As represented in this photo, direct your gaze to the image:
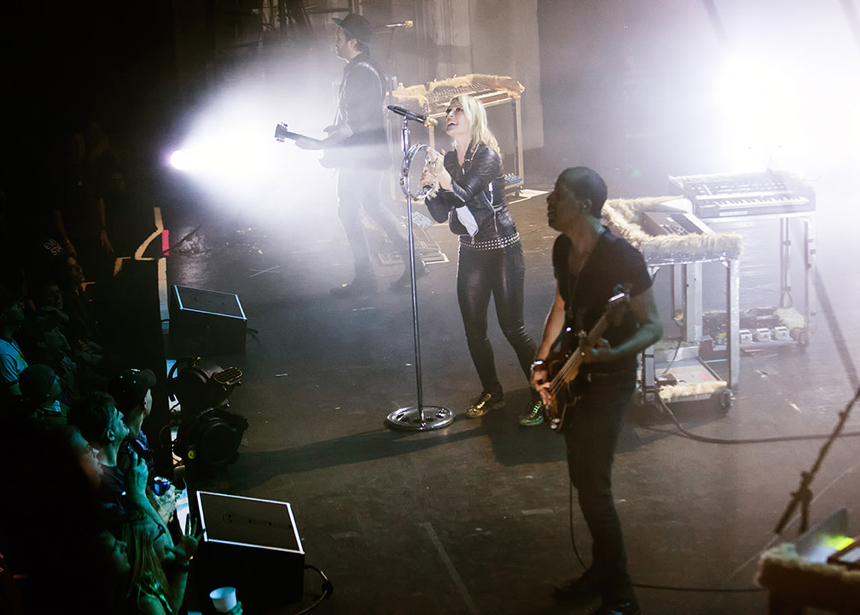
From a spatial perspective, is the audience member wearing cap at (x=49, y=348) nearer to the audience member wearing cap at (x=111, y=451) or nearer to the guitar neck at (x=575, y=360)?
the audience member wearing cap at (x=111, y=451)

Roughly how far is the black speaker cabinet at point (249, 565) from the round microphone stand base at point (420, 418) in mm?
1665

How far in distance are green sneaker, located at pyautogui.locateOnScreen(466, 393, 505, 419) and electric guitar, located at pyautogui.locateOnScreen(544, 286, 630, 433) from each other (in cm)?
197

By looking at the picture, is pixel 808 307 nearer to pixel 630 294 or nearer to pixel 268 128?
pixel 630 294

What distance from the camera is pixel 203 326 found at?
6555 mm

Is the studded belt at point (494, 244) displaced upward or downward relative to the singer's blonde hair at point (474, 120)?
downward

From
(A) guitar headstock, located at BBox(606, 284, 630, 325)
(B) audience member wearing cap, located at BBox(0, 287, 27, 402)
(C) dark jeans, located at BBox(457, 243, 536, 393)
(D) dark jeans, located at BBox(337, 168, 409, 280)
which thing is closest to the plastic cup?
(B) audience member wearing cap, located at BBox(0, 287, 27, 402)

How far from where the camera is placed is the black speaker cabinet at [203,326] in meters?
6.45

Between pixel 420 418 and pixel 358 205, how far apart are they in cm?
352

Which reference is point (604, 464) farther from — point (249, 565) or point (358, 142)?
point (358, 142)

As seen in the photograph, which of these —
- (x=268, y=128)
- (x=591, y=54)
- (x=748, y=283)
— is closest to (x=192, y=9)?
(x=268, y=128)

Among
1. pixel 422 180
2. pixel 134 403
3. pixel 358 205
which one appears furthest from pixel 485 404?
pixel 358 205

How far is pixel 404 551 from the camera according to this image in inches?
146

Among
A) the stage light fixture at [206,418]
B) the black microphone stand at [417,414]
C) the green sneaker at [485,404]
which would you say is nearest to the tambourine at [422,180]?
the black microphone stand at [417,414]

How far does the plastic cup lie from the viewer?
315 centimetres
